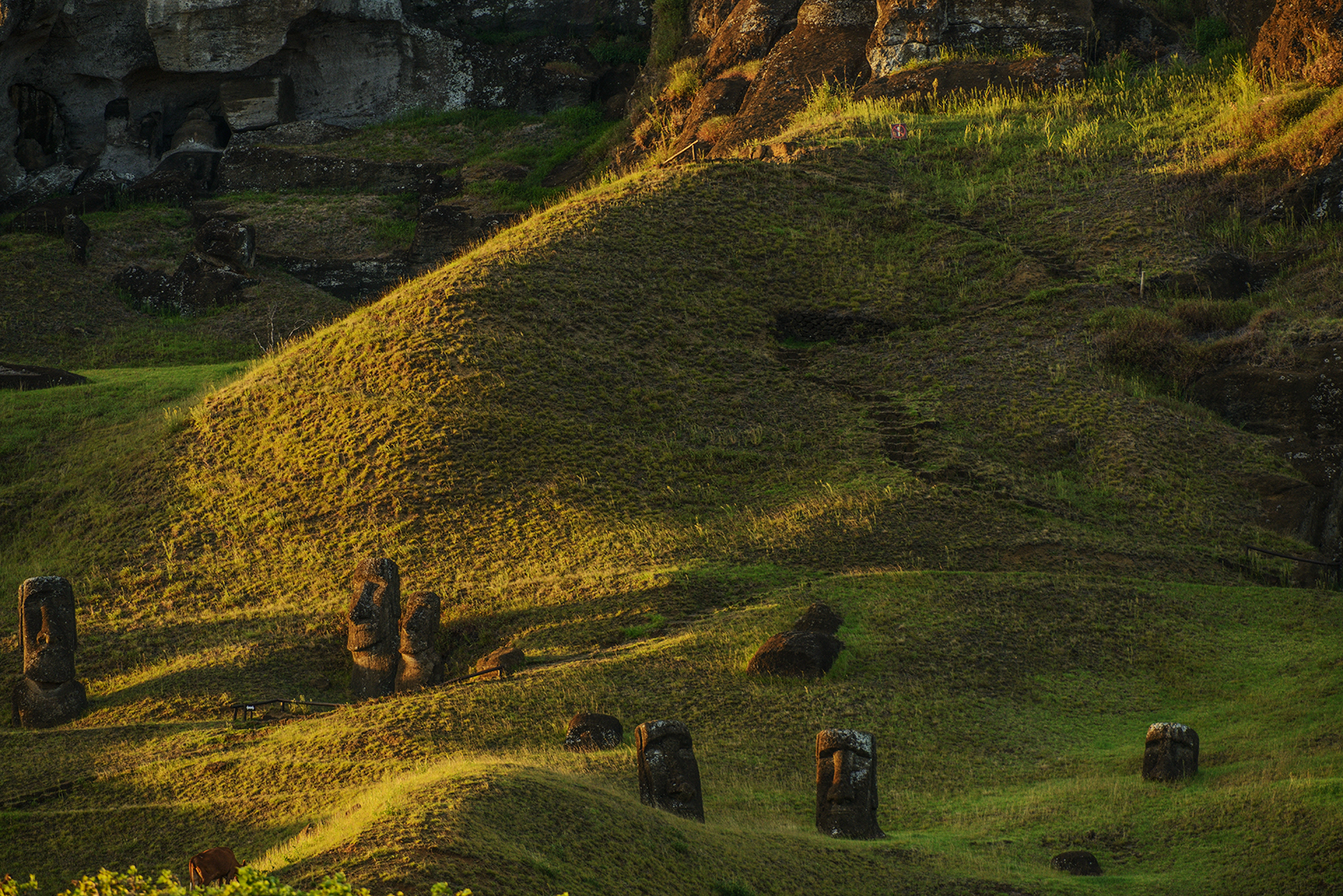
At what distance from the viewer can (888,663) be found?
45.8 feet

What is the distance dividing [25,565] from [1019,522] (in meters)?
13.6

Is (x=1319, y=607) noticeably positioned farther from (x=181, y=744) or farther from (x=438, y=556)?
(x=181, y=744)

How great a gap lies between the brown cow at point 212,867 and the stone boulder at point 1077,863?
5448 millimetres

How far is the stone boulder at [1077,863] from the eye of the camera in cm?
927

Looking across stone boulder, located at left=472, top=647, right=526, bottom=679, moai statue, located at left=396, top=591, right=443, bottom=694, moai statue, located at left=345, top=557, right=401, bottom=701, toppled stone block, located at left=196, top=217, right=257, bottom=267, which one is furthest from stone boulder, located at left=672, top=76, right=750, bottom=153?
stone boulder, located at left=472, top=647, right=526, bottom=679

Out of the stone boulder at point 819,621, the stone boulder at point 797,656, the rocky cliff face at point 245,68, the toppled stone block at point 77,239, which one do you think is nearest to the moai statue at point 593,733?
the stone boulder at point 797,656

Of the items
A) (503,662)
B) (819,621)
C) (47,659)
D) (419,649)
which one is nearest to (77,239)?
(47,659)

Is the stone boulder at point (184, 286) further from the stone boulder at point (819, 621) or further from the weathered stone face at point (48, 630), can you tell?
the stone boulder at point (819, 621)

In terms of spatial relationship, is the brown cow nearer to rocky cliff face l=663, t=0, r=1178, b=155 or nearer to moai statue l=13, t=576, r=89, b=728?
moai statue l=13, t=576, r=89, b=728

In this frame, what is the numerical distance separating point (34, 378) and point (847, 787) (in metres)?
22.3

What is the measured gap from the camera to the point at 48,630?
15.0 meters

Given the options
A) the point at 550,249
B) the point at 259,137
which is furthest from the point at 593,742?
the point at 259,137

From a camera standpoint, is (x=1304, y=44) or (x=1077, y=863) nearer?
(x=1077, y=863)

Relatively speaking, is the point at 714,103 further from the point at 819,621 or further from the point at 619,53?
the point at 819,621
